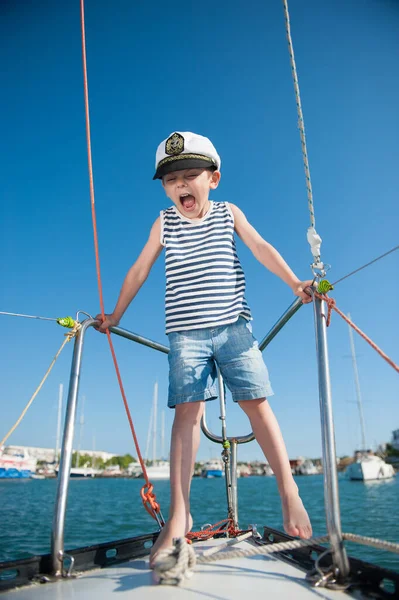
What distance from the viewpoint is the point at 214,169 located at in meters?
1.96

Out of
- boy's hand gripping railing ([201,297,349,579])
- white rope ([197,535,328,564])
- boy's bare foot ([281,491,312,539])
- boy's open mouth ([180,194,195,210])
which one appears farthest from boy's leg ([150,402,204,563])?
boy's open mouth ([180,194,195,210])

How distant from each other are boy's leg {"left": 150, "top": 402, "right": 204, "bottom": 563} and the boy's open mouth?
0.92 meters

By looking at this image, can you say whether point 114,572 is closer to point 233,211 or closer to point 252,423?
point 252,423

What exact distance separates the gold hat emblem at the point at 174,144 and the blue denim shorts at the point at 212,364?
82 centimetres

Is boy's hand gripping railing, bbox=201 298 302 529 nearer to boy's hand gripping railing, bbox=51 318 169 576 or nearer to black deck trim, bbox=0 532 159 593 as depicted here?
black deck trim, bbox=0 532 159 593

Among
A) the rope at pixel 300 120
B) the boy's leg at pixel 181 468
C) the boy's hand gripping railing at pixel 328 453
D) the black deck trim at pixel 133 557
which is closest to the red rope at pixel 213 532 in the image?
the black deck trim at pixel 133 557

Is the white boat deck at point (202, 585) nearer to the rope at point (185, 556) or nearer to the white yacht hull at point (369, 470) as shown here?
the rope at point (185, 556)

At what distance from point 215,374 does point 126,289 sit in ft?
2.09

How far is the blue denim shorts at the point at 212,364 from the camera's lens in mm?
1651

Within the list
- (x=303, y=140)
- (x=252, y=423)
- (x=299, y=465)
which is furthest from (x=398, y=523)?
(x=299, y=465)

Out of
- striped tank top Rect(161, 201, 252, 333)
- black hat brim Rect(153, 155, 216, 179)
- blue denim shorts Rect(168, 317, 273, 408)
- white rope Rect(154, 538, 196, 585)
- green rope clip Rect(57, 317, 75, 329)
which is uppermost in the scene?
black hat brim Rect(153, 155, 216, 179)

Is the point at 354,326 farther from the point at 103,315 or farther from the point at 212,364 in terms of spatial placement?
the point at 103,315

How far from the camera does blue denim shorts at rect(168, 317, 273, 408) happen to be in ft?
5.42

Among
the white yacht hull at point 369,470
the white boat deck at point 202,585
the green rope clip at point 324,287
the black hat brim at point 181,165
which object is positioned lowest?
the white yacht hull at point 369,470
